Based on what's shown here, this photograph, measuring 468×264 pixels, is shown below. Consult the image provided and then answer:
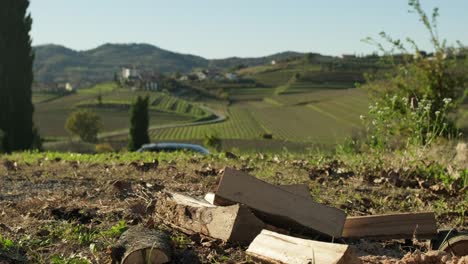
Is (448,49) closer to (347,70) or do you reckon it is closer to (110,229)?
(110,229)

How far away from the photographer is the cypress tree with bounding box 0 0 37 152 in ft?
116

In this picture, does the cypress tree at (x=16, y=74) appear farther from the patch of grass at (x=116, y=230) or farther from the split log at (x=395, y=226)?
the split log at (x=395, y=226)

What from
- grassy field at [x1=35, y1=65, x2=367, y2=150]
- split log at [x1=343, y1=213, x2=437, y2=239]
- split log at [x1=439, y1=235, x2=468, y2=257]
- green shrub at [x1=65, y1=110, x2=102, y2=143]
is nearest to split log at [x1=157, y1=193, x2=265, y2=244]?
split log at [x1=343, y1=213, x2=437, y2=239]

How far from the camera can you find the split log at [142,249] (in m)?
2.77

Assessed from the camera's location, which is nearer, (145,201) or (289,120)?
(145,201)

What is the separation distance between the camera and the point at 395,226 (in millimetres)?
3355

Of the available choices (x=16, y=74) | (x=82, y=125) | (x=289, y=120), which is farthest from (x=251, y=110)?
(x=16, y=74)

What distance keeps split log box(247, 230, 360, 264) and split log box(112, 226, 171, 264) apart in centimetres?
44

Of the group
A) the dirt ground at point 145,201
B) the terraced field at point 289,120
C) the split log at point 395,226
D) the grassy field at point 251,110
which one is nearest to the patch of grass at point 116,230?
the dirt ground at point 145,201

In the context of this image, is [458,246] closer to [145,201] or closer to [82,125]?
[145,201]

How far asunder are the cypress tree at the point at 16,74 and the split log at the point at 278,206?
112ft

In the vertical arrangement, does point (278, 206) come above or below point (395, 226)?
above

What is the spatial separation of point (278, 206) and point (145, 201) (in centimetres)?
121

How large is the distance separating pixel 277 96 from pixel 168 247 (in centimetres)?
10678
